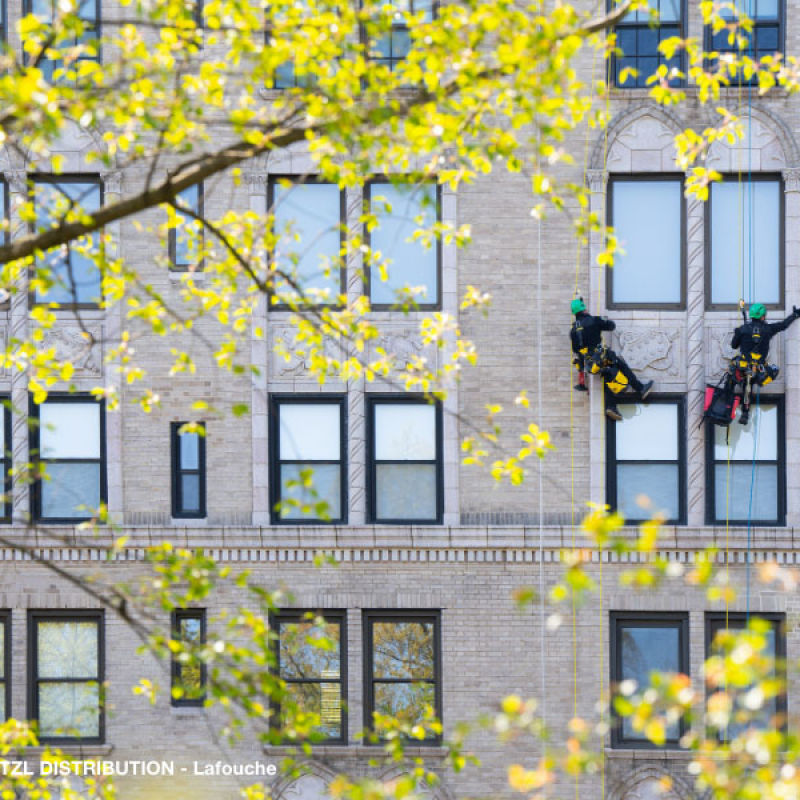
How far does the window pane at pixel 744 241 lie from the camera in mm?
15773

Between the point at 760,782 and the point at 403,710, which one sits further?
the point at 403,710

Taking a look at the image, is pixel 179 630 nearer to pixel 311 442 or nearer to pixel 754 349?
pixel 311 442

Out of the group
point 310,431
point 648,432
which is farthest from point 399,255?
point 648,432

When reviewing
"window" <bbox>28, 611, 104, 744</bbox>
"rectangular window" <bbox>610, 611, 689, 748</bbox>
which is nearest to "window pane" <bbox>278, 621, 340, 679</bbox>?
"window" <bbox>28, 611, 104, 744</bbox>

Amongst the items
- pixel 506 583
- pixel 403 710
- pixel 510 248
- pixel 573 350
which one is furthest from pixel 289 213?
pixel 403 710

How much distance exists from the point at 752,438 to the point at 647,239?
121 inches

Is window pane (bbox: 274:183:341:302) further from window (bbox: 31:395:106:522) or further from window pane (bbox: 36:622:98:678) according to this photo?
window pane (bbox: 36:622:98:678)

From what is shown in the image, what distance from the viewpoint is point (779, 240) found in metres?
15.8

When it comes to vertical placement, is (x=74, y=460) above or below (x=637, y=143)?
below

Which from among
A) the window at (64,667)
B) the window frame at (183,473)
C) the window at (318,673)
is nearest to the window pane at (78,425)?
the window frame at (183,473)

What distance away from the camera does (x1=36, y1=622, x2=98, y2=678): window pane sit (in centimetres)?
1617

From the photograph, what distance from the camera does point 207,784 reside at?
15.7m

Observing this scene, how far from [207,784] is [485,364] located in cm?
684

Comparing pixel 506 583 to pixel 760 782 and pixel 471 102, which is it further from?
pixel 760 782
